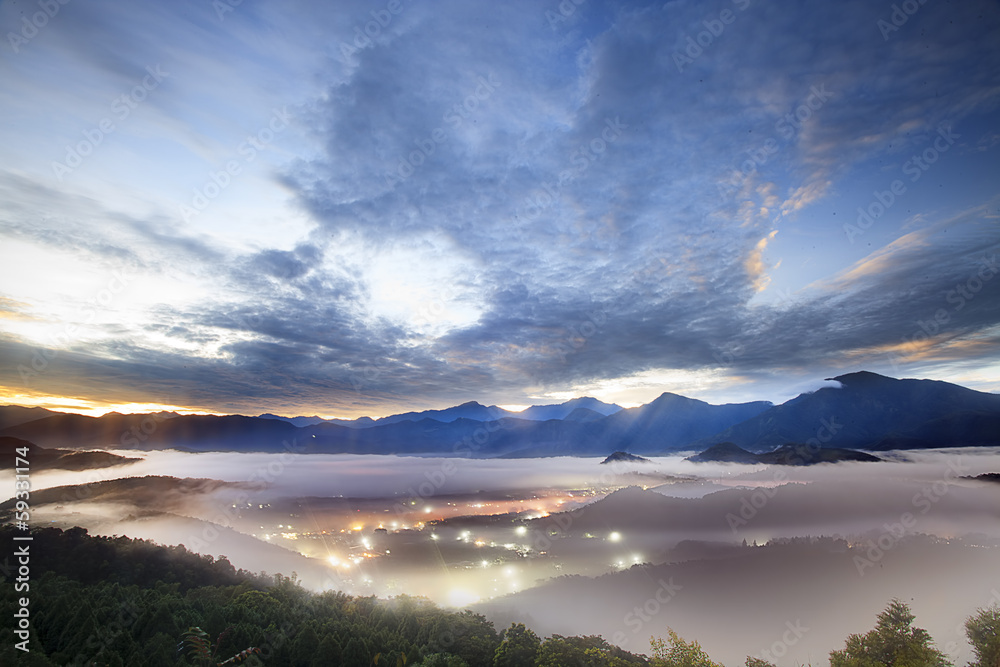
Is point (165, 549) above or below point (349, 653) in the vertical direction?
below

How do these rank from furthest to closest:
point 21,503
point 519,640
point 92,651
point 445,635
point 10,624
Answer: point 445,635
point 519,640
point 10,624
point 92,651
point 21,503

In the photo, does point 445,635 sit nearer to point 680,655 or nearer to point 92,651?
point 680,655

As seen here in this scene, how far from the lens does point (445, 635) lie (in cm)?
9219

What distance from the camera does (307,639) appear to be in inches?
2744

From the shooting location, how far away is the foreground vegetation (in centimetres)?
5809

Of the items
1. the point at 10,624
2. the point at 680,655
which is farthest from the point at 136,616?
the point at 680,655

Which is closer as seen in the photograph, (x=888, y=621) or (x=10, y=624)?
(x=10, y=624)

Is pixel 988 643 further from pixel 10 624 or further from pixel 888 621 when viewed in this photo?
pixel 10 624

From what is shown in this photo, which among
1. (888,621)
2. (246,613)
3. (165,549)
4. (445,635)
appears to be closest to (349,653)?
(445,635)

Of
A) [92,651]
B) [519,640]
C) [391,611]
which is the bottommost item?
[391,611]

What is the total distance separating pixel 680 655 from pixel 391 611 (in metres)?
78.0

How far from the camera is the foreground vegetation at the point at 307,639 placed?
191 ft

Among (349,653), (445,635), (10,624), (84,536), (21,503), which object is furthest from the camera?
(84,536)

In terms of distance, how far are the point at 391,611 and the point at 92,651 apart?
73.1m
